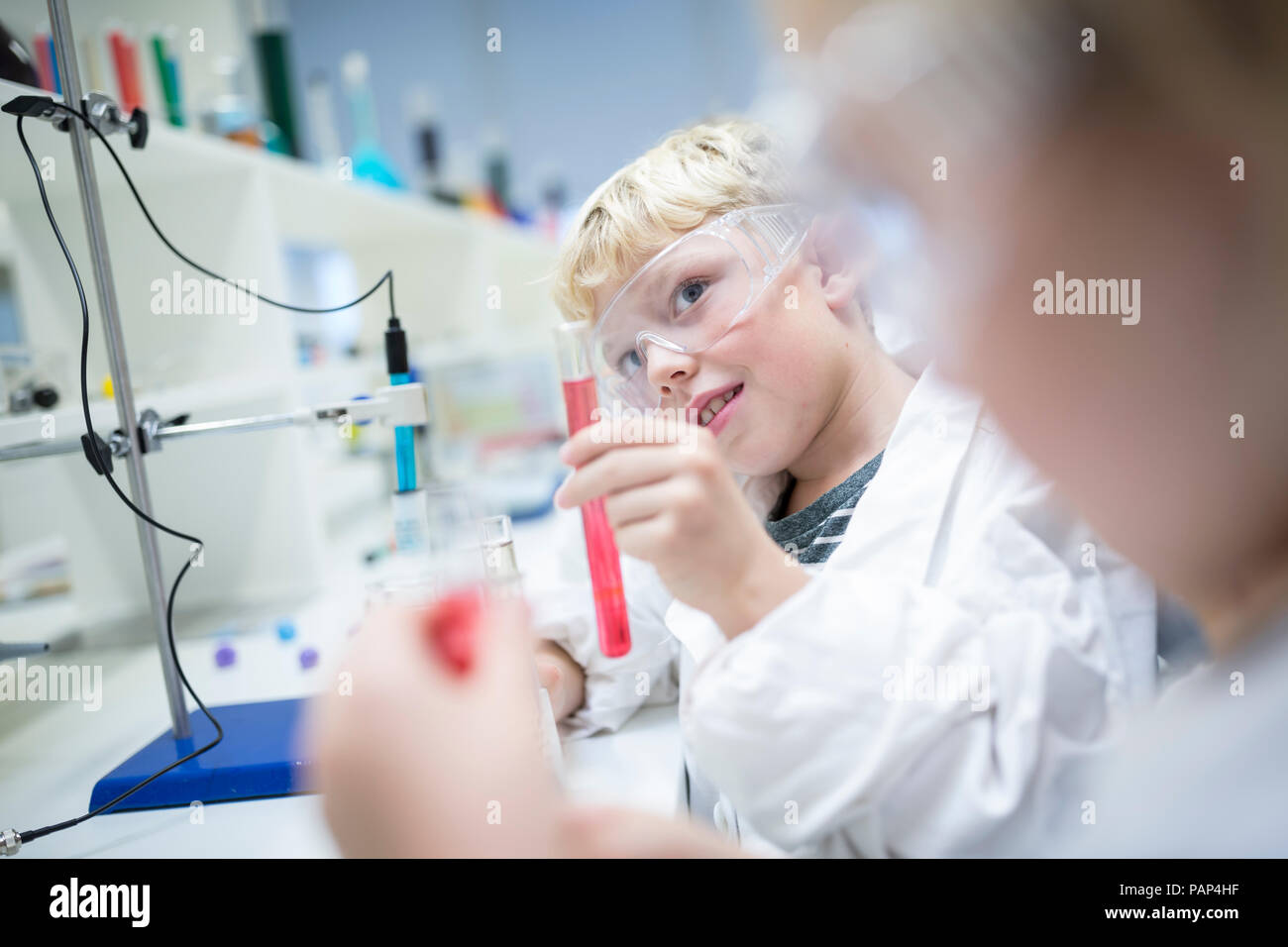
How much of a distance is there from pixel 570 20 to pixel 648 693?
343cm

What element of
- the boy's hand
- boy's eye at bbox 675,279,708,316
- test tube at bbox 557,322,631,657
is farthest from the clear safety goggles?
the boy's hand

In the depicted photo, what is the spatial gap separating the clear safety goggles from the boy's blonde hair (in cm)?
3

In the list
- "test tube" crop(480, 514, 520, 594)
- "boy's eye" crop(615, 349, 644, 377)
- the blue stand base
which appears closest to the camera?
"test tube" crop(480, 514, 520, 594)

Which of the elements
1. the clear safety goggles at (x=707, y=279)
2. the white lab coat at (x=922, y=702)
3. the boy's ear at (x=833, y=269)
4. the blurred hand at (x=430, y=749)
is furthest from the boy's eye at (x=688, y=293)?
the blurred hand at (x=430, y=749)

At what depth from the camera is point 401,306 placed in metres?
2.20

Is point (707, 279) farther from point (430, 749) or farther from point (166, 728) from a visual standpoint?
point (166, 728)

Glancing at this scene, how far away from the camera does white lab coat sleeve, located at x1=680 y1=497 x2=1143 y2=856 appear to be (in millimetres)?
495

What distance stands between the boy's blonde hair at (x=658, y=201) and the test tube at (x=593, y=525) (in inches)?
8.2

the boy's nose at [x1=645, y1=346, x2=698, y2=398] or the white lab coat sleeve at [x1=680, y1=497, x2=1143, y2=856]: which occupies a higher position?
the boy's nose at [x1=645, y1=346, x2=698, y2=398]

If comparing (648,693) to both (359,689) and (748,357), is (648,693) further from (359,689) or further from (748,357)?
(359,689)

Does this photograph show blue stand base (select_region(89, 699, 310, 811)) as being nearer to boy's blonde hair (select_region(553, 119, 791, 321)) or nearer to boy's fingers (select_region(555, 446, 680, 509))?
boy's fingers (select_region(555, 446, 680, 509))

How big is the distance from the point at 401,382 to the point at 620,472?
15.1 inches
